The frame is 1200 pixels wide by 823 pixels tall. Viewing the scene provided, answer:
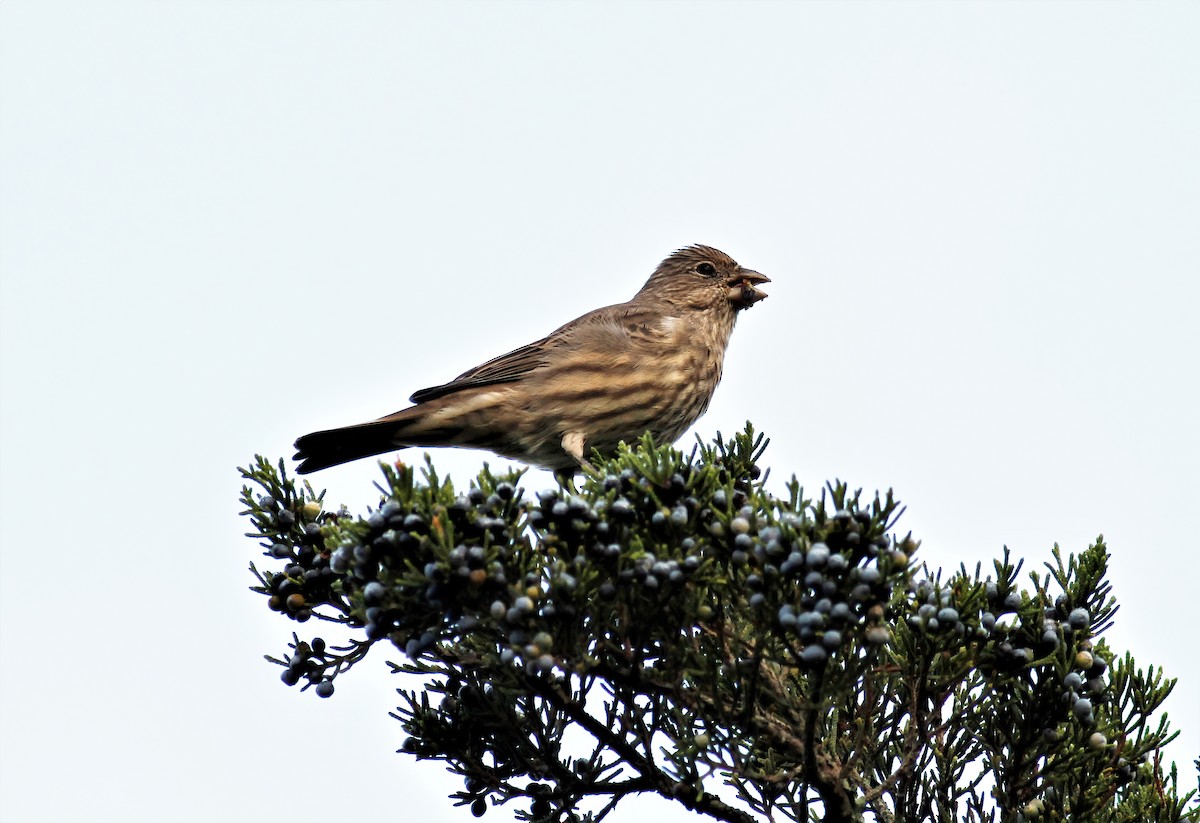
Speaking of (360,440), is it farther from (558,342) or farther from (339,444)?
(558,342)

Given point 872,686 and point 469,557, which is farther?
point 872,686

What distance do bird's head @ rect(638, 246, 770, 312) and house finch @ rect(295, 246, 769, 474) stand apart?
61 centimetres

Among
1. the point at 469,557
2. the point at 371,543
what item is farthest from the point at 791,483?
the point at 371,543

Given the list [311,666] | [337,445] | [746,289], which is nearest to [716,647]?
[311,666]

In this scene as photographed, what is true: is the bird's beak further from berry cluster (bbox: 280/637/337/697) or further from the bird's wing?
berry cluster (bbox: 280/637/337/697)

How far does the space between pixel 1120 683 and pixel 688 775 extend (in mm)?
1458

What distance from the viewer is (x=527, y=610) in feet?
11.1

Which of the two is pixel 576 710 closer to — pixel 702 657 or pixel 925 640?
pixel 702 657

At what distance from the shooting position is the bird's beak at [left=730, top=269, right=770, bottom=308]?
848 centimetres

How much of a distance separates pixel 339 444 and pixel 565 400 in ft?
4.28

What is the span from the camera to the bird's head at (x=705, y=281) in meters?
8.42

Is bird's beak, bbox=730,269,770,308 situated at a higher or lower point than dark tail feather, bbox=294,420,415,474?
higher

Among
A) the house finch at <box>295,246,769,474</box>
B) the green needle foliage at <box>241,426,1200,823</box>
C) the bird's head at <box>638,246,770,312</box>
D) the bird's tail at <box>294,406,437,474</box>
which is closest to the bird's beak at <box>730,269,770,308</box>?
the bird's head at <box>638,246,770,312</box>

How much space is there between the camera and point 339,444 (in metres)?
6.39
